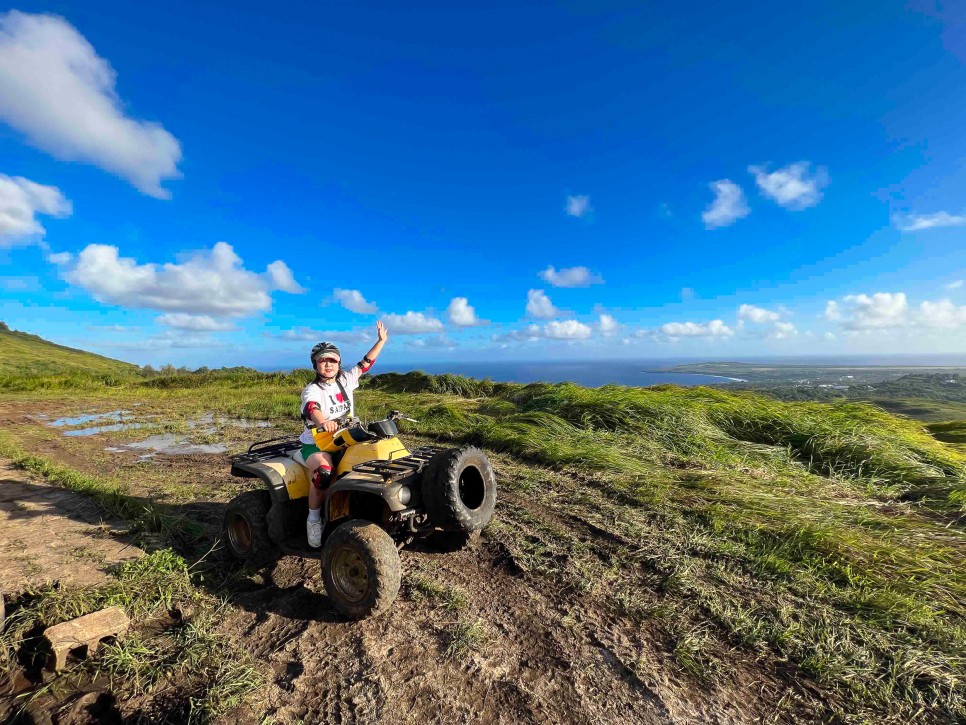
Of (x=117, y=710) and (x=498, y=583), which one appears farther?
(x=498, y=583)

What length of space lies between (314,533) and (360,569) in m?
0.68

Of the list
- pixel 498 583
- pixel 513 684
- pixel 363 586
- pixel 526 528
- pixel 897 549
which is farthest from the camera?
pixel 526 528

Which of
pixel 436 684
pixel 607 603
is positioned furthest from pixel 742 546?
pixel 436 684

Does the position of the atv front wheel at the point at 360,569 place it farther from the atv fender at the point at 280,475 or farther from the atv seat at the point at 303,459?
the atv fender at the point at 280,475

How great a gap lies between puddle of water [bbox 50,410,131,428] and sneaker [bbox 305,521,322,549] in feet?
41.9

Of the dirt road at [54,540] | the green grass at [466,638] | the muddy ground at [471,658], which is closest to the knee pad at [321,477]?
the muddy ground at [471,658]

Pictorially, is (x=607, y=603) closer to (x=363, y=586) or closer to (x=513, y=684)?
(x=513, y=684)

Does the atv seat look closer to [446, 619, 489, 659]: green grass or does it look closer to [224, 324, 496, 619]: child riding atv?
[224, 324, 496, 619]: child riding atv

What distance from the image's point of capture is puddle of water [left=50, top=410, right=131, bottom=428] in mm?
11671

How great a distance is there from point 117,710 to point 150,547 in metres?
1.96

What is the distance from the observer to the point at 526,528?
4410 mm

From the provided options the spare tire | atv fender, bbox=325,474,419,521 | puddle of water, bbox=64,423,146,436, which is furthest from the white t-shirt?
puddle of water, bbox=64,423,146,436

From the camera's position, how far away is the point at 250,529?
11.5ft

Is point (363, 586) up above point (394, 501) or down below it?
below
